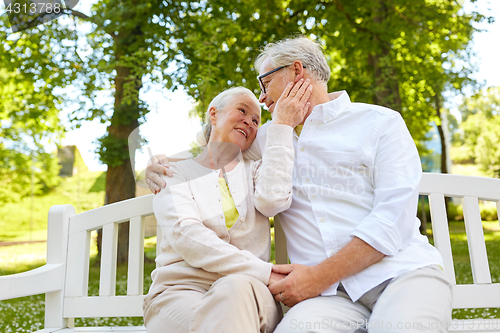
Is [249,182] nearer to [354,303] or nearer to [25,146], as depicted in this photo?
[354,303]

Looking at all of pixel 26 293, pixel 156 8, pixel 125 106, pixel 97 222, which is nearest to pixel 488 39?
pixel 156 8

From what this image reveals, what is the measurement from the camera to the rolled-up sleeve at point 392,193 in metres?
1.69

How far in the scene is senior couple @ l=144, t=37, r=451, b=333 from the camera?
61.7 inches

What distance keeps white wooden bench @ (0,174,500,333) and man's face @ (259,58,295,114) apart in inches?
25.9

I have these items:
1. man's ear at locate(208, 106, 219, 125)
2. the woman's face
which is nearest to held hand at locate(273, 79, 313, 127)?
the woman's face

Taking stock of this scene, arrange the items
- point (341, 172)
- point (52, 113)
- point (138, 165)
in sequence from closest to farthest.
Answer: point (341, 172) < point (138, 165) < point (52, 113)

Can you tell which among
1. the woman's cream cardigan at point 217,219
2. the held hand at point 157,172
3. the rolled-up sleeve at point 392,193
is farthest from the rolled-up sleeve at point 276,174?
the held hand at point 157,172

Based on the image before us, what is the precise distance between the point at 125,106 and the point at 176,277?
14.5ft

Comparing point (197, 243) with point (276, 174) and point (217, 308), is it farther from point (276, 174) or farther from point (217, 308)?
point (276, 174)

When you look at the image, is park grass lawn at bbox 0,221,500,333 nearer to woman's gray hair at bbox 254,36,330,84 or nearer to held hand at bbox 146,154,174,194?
held hand at bbox 146,154,174,194

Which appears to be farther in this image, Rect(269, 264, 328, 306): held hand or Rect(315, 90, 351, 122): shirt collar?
Rect(315, 90, 351, 122): shirt collar

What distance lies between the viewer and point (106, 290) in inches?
91.7

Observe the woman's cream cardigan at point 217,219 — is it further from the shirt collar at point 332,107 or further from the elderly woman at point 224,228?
the shirt collar at point 332,107

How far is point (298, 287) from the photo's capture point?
1684mm
